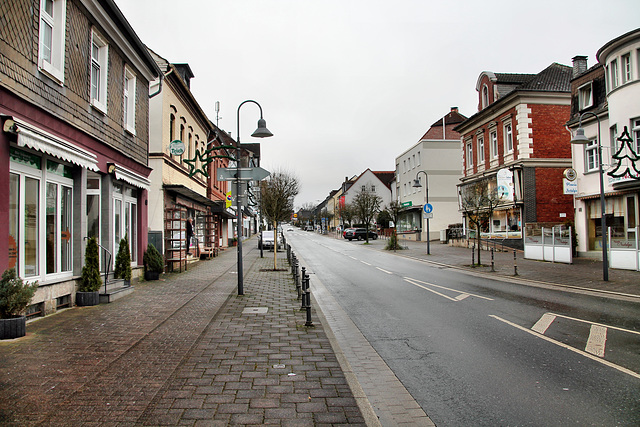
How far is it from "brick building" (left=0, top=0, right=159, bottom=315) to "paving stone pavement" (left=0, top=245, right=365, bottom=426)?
56.6 inches

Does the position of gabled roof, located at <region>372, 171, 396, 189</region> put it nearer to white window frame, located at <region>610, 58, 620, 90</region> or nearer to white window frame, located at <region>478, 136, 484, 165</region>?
white window frame, located at <region>478, 136, 484, 165</region>

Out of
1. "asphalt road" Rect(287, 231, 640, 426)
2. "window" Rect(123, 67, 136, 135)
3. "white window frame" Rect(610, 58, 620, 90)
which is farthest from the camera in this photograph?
"white window frame" Rect(610, 58, 620, 90)

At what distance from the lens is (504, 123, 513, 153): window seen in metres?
30.9

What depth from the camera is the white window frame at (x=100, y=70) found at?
11159 mm

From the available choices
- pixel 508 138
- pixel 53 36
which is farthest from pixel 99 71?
pixel 508 138

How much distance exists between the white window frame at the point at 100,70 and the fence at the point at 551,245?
19673 mm

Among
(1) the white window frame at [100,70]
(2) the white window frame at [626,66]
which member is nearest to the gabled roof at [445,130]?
(2) the white window frame at [626,66]

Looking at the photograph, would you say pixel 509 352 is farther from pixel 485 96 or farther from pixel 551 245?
pixel 485 96

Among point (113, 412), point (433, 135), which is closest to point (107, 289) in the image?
point (113, 412)

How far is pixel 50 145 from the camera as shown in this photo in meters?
8.10

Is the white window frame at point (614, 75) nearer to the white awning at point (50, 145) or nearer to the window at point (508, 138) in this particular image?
the window at point (508, 138)

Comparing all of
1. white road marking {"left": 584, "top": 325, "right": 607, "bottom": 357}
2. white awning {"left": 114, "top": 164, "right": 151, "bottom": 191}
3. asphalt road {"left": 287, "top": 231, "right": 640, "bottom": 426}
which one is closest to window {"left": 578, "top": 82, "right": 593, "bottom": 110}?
asphalt road {"left": 287, "top": 231, "right": 640, "bottom": 426}

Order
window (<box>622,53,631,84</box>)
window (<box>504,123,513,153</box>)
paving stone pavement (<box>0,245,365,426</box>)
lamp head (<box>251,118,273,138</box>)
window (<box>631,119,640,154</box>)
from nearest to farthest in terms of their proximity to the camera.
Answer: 1. paving stone pavement (<box>0,245,365,426</box>)
2. lamp head (<box>251,118,273,138</box>)
3. window (<box>631,119,640,154</box>)
4. window (<box>622,53,631,84</box>)
5. window (<box>504,123,513,153</box>)

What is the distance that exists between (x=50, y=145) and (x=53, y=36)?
263 centimetres
